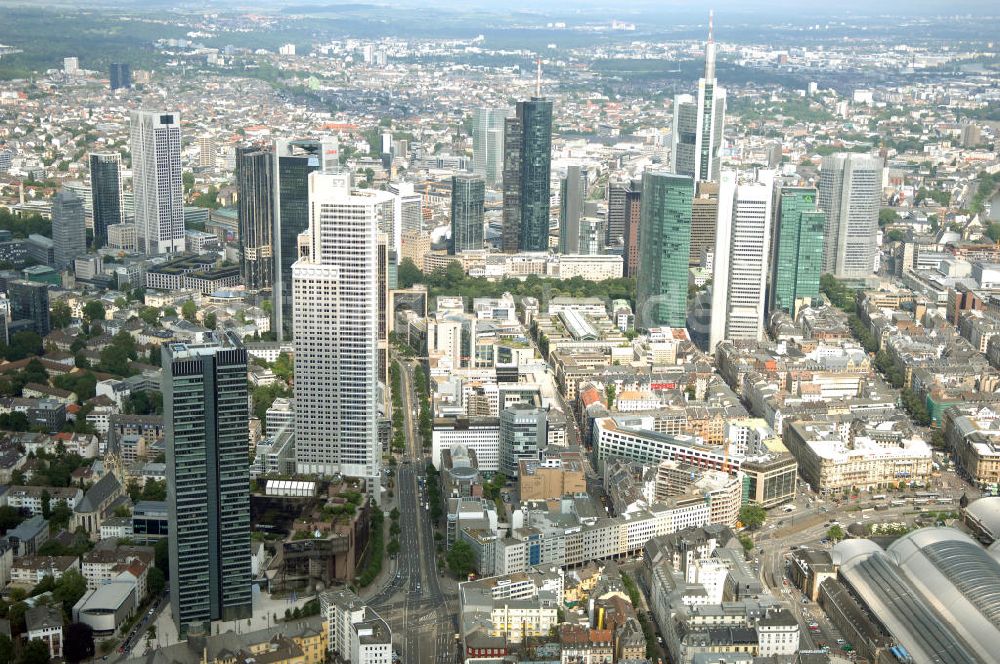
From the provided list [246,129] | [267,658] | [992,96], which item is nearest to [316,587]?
[267,658]

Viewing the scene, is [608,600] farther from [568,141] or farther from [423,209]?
[568,141]

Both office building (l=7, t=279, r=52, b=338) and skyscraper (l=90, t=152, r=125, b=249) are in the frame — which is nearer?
→ office building (l=7, t=279, r=52, b=338)

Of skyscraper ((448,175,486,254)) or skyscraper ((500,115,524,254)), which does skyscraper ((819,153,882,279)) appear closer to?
skyscraper ((500,115,524,254))

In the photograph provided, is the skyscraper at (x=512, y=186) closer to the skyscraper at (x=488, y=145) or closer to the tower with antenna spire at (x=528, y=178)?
the tower with antenna spire at (x=528, y=178)

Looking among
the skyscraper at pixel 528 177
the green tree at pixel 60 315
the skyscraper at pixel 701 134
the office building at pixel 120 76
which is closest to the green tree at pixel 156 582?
the green tree at pixel 60 315

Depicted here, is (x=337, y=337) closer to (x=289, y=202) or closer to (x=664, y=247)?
(x=289, y=202)

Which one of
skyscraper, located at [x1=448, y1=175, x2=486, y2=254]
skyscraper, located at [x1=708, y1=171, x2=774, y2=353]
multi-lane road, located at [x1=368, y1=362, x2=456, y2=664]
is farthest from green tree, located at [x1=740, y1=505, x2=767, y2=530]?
skyscraper, located at [x1=448, y1=175, x2=486, y2=254]
